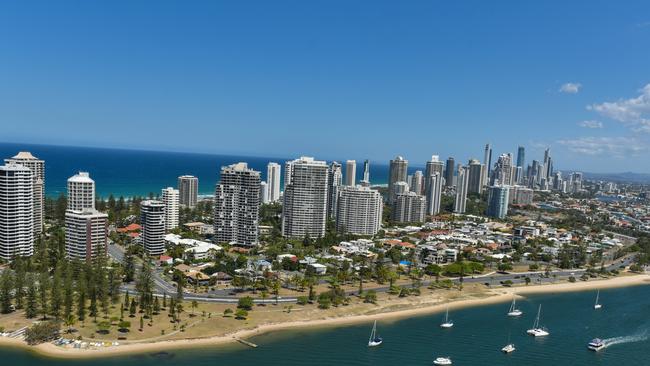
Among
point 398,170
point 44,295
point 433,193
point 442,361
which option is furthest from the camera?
point 398,170

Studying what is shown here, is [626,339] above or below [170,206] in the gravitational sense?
below

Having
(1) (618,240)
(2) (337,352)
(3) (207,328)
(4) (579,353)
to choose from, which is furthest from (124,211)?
(1) (618,240)

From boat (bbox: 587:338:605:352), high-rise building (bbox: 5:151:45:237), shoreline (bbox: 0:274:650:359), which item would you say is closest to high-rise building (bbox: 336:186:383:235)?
shoreline (bbox: 0:274:650:359)

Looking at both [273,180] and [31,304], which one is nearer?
[31,304]

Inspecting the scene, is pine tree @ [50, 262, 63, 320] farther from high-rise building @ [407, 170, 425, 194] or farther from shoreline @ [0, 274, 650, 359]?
high-rise building @ [407, 170, 425, 194]

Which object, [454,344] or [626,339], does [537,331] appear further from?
[454,344]

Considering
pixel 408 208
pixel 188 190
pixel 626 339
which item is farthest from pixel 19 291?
pixel 408 208


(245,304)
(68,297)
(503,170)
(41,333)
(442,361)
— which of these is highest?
(503,170)

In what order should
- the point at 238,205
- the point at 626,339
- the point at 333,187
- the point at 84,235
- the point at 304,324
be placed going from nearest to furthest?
the point at 304,324 < the point at 626,339 < the point at 84,235 < the point at 238,205 < the point at 333,187
